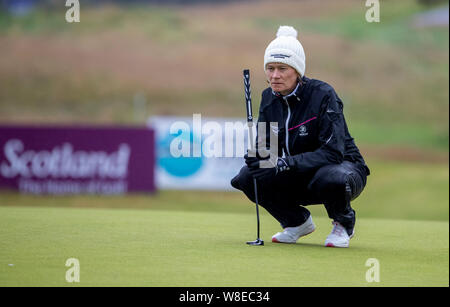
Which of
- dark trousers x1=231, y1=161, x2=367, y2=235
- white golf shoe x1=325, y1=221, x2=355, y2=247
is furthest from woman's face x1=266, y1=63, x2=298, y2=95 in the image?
white golf shoe x1=325, y1=221, x2=355, y2=247

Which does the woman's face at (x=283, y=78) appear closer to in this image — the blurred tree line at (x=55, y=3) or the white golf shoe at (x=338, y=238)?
the white golf shoe at (x=338, y=238)

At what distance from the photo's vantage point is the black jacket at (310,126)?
6320mm

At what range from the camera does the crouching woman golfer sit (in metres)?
6.32

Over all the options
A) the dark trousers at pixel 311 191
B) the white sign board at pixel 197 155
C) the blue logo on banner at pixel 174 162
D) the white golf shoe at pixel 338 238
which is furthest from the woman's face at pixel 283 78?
the blue logo on banner at pixel 174 162

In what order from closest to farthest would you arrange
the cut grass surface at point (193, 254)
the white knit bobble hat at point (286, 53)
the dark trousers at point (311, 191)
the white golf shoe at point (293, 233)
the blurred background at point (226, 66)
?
1. the cut grass surface at point (193, 254)
2. the dark trousers at point (311, 191)
3. the white knit bobble hat at point (286, 53)
4. the white golf shoe at point (293, 233)
5. the blurred background at point (226, 66)

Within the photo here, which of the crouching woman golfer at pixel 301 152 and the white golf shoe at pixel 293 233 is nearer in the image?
the crouching woman golfer at pixel 301 152

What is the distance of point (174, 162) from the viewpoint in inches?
701

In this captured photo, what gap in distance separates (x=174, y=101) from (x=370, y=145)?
11.2 m

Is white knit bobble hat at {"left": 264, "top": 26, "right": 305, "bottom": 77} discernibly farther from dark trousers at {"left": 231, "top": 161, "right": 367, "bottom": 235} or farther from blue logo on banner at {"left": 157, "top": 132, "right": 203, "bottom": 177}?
blue logo on banner at {"left": 157, "top": 132, "right": 203, "bottom": 177}

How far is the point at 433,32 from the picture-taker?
45469 mm

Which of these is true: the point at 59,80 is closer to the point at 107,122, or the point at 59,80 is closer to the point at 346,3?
the point at 107,122

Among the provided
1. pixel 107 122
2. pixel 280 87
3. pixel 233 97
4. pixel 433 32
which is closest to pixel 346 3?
pixel 433 32

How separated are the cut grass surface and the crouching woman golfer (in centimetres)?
36

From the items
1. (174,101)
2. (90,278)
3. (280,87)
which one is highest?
(174,101)
